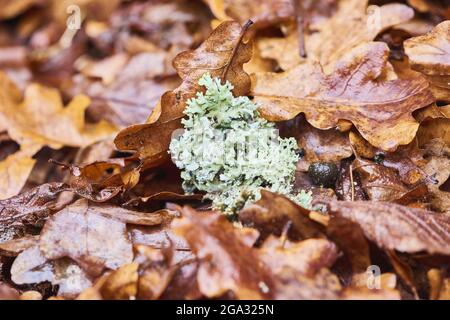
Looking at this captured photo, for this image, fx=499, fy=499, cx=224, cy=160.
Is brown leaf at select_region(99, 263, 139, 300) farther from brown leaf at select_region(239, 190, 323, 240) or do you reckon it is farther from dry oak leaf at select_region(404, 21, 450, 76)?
dry oak leaf at select_region(404, 21, 450, 76)

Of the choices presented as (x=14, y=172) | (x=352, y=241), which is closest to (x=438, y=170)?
(x=352, y=241)

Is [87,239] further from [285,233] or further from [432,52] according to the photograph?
[432,52]

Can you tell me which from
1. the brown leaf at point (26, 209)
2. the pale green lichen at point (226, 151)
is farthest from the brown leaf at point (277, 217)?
the brown leaf at point (26, 209)

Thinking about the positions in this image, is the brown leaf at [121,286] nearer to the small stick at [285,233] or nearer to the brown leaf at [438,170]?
the small stick at [285,233]

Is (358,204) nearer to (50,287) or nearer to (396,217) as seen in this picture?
(396,217)

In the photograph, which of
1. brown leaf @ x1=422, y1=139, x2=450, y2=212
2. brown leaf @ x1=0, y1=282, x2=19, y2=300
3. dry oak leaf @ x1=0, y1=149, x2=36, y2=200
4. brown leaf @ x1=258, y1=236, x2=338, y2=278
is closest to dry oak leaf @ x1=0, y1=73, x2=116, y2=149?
dry oak leaf @ x1=0, y1=149, x2=36, y2=200
